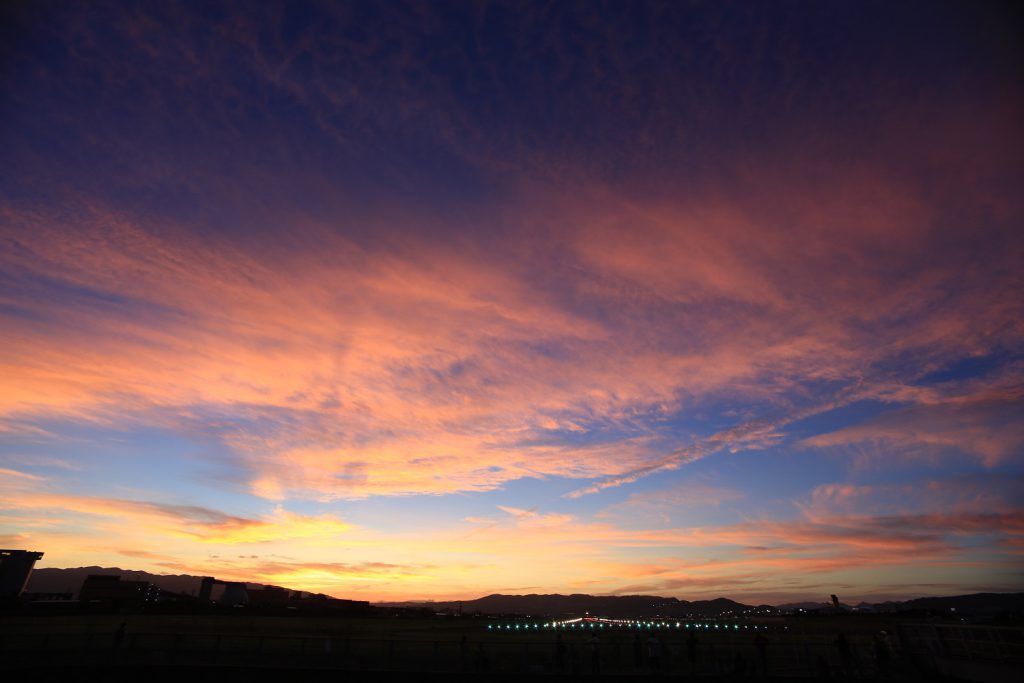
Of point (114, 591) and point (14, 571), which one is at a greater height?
point (14, 571)

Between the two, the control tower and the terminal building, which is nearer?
the control tower

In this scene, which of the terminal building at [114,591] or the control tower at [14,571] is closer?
the control tower at [14,571]

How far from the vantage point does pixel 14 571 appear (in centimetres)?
6438

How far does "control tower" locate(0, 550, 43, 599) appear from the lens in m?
63.3

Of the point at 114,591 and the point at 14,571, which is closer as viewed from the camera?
the point at 14,571

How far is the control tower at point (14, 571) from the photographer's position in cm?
6334

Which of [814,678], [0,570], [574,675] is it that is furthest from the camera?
[0,570]

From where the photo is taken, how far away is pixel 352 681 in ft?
79.2

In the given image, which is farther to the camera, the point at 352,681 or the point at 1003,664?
A: the point at 352,681

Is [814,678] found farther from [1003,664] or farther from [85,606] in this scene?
[85,606]

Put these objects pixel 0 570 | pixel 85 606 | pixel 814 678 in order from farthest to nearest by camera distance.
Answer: pixel 85 606 → pixel 0 570 → pixel 814 678

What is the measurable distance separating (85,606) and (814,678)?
89.2m

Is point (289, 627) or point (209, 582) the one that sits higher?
point (209, 582)

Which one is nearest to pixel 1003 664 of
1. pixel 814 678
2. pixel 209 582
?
pixel 814 678
